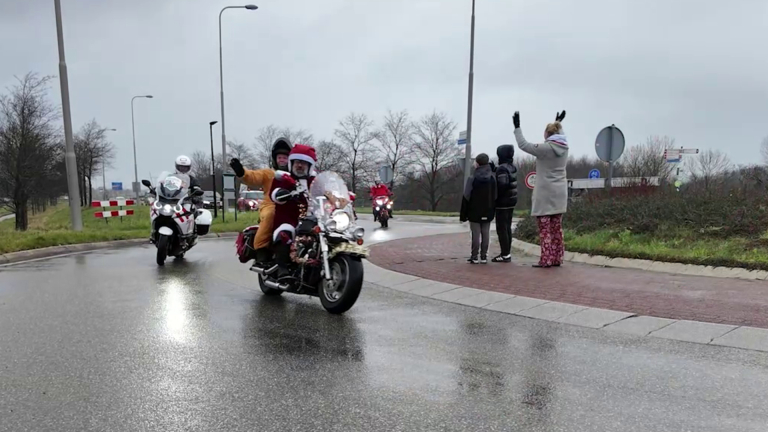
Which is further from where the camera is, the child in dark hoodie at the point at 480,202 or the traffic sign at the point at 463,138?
the traffic sign at the point at 463,138

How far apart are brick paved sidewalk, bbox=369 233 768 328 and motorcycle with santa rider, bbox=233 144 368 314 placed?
2.31 m

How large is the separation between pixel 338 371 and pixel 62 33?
1530 cm

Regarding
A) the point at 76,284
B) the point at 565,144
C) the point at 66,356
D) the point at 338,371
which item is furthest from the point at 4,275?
the point at 565,144

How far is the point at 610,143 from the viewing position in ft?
35.6

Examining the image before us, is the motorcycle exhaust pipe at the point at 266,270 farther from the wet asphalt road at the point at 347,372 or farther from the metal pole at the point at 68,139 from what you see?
the metal pole at the point at 68,139

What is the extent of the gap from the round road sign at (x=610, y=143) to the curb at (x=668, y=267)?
9.37 ft

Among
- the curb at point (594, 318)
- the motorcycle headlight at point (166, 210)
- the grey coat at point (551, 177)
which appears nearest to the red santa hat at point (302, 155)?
the curb at point (594, 318)

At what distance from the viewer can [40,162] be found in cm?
2839

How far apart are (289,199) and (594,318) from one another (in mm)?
3627

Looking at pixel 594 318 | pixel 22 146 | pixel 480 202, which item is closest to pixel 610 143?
pixel 480 202

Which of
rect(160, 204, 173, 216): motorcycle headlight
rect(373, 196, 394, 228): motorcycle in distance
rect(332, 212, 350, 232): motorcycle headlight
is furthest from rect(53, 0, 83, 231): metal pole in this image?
rect(332, 212, 350, 232): motorcycle headlight

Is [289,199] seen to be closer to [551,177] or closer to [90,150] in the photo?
[551,177]

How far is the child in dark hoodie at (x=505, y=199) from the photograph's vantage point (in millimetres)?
9305

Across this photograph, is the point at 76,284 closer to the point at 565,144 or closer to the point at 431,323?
the point at 431,323
